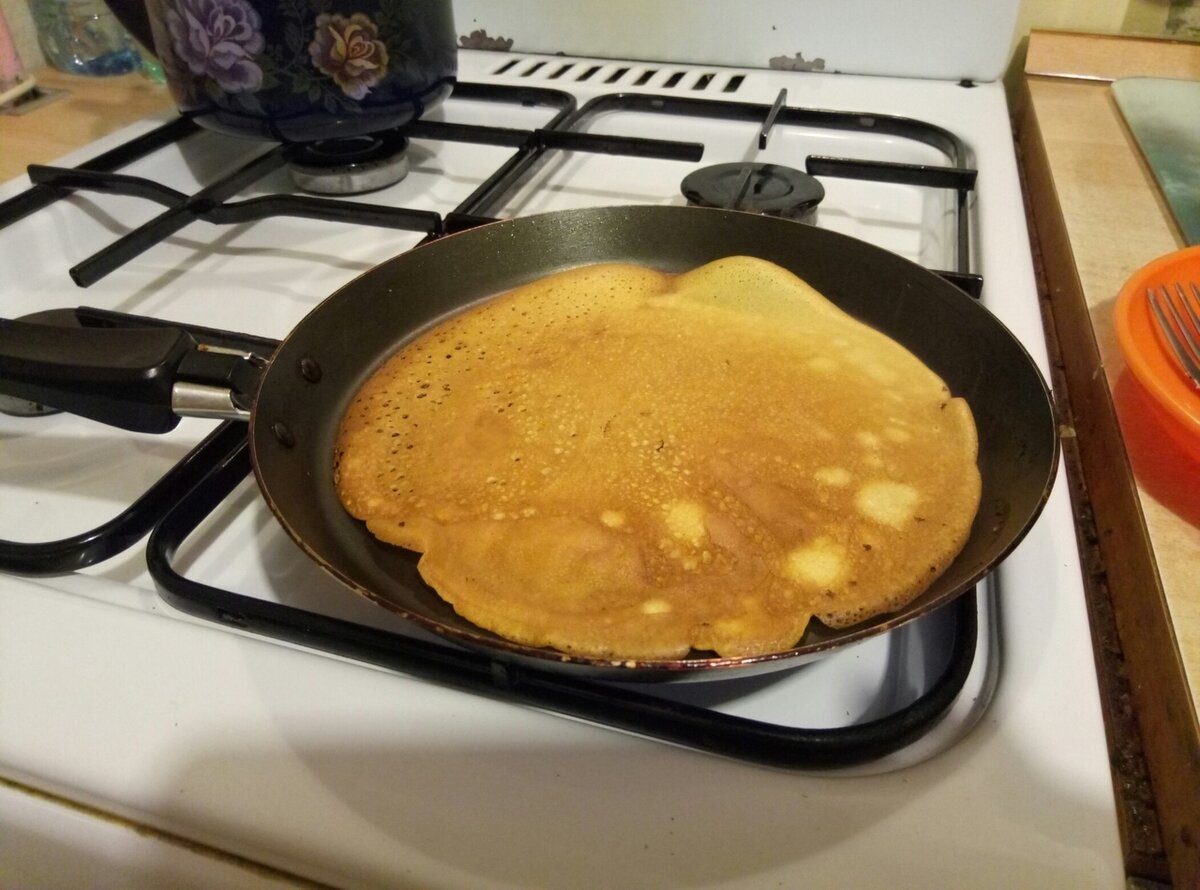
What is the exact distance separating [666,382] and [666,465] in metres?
0.09

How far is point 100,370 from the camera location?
0.43m

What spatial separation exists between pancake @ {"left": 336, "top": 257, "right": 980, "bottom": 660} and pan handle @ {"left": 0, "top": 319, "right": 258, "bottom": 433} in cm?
10

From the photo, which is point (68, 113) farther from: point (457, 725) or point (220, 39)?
point (457, 725)

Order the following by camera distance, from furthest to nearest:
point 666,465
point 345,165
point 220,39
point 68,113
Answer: point 68,113, point 345,165, point 220,39, point 666,465

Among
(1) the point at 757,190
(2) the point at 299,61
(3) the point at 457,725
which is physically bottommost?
(3) the point at 457,725

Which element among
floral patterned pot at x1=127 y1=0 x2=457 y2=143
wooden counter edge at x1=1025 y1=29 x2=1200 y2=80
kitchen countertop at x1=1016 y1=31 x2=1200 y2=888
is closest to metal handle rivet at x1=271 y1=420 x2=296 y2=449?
floral patterned pot at x1=127 y1=0 x2=457 y2=143

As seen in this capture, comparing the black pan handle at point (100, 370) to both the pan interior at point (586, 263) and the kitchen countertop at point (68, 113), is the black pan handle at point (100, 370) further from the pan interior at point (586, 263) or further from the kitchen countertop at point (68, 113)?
the kitchen countertop at point (68, 113)

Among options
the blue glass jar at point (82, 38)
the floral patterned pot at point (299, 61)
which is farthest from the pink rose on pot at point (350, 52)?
A: the blue glass jar at point (82, 38)

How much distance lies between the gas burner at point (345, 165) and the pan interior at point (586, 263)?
10.1 inches

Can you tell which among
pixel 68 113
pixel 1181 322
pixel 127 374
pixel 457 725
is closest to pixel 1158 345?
pixel 1181 322

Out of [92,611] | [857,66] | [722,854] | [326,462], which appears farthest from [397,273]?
[857,66]

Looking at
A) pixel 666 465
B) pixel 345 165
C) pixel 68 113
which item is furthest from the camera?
pixel 68 113

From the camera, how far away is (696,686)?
0.41 m

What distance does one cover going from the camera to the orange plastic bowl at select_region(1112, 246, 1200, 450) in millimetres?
500
